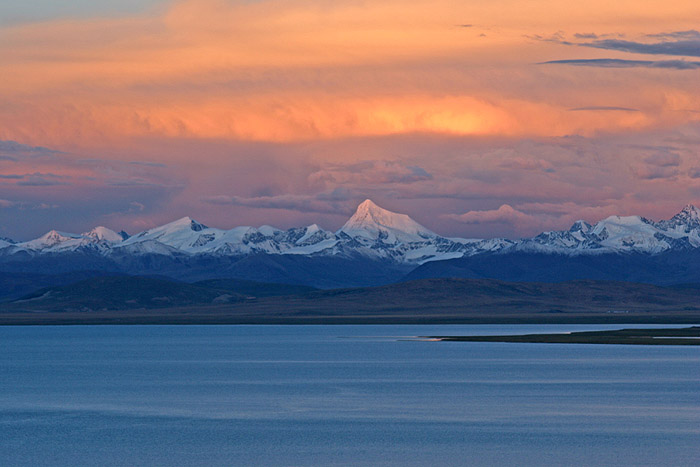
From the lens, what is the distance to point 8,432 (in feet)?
209

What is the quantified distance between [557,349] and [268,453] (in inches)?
3456

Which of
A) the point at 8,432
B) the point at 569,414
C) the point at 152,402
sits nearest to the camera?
the point at 8,432

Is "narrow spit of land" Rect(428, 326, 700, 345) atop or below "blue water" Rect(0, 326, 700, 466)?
atop

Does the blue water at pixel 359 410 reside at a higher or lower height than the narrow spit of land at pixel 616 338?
lower

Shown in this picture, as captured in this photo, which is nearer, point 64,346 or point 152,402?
point 152,402

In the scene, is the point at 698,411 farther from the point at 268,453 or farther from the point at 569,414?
the point at 268,453

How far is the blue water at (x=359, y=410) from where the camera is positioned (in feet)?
182

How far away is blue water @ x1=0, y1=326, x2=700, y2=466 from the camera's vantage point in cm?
5541

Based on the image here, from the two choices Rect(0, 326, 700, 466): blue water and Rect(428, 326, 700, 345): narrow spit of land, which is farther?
Rect(428, 326, 700, 345): narrow spit of land

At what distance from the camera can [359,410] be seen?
72688 millimetres

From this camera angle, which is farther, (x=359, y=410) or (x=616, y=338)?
(x=616, y=338)

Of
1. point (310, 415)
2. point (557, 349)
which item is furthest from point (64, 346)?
point (310, 415)

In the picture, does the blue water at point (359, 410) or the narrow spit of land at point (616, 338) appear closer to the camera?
the blue water at point (359, 410)

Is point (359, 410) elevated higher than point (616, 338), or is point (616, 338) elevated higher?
point (616, 338)
